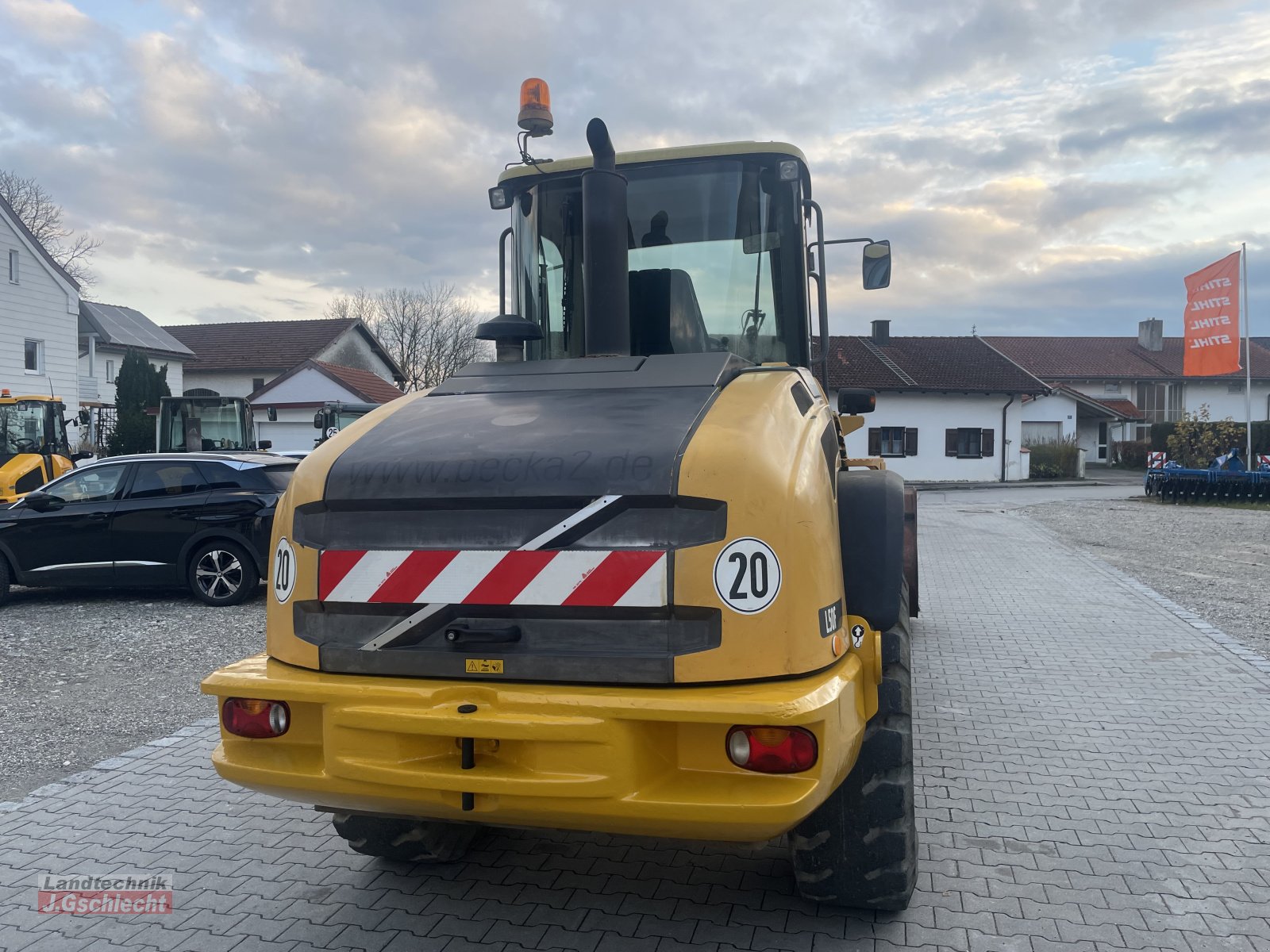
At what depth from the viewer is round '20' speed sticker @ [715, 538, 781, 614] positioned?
2.64m

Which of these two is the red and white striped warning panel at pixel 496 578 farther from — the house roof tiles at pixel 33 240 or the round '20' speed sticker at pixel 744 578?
the house roof tiles at pixel 33 240

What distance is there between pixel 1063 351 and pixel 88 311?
50.6 m

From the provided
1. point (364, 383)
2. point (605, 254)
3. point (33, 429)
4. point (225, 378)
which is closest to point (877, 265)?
point (605, 254)

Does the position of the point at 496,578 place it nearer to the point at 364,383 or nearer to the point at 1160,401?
the point at 364,383

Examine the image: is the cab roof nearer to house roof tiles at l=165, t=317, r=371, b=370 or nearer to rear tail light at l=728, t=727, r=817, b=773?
rear tail light at l=728, t=727, r=817, b=773

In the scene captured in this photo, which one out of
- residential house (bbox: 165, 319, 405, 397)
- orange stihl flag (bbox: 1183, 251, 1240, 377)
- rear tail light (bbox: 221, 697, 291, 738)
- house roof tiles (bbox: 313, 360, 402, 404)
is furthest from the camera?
residential house (bbox: 165, 319, 405, 397)

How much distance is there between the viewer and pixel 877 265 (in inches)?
203

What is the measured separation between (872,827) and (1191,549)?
555 inches

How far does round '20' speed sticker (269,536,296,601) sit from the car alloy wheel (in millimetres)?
6960

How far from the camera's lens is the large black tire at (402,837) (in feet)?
12.2

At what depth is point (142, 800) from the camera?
4621mm

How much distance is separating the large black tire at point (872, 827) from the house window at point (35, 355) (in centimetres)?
3051

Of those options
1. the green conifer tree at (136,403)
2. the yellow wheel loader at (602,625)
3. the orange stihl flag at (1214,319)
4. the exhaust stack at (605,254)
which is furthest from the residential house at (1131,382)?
the yellow wheel loader at (602,625)

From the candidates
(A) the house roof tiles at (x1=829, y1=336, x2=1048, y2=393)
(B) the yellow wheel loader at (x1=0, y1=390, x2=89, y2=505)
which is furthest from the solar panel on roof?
(A) the house roof tiles at (x1=829, y1=336, x2=1048, y2=393)
